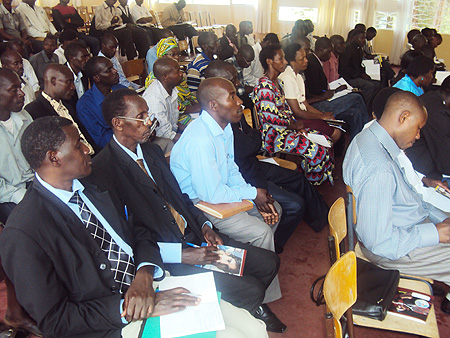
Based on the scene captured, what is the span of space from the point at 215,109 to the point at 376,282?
1.36 meters

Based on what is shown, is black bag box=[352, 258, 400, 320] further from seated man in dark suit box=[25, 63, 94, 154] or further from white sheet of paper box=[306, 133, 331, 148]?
seated man in dark suit box=[25, 63, 94, 154]

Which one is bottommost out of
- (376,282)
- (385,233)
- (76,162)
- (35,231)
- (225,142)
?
(376,282)

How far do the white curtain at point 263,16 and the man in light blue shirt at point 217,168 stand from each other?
10268 mm

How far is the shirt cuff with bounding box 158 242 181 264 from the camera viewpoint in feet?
5.93

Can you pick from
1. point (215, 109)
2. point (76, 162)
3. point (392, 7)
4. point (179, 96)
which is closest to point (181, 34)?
point (179, 96)

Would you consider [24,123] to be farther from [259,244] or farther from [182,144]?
[259,244]

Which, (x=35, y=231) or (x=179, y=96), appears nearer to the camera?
(x=35, y=231)

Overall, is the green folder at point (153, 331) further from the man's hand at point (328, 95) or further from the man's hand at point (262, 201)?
the man's hand at point (328, 95)

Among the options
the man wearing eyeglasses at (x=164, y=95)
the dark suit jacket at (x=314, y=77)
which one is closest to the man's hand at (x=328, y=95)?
the dark suit jacket at (x=314, y=77)

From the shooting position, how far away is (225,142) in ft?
7.69

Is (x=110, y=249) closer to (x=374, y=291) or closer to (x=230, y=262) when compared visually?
(x=230, y=262)

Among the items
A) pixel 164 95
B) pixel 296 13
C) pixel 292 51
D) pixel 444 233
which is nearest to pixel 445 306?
pixel 444 233

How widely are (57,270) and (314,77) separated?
14.0 feet

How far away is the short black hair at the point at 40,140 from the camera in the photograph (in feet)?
4.40
